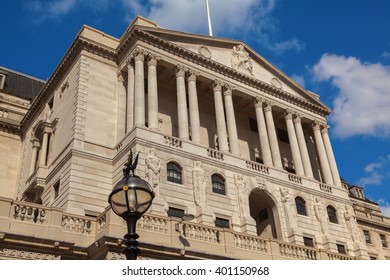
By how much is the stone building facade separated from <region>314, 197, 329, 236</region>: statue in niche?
10cm

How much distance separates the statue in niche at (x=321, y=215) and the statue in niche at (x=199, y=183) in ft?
36.0

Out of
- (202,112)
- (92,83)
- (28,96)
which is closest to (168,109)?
(202,112)

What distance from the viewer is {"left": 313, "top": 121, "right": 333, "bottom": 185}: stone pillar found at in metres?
44.5

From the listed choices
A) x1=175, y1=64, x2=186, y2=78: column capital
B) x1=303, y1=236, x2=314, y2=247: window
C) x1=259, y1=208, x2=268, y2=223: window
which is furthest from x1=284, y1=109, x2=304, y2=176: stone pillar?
Answer: x1=175, y1=64, x2=186, y2=78: column capital

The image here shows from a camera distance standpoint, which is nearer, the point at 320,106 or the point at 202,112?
the point at 202,112

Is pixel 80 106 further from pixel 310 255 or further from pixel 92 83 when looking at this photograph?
pixel 310 255

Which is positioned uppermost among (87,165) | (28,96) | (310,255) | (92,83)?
(28,96)

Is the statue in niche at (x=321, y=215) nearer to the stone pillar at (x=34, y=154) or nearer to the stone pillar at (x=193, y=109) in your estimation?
the stone pillar at (x=193, y=109)

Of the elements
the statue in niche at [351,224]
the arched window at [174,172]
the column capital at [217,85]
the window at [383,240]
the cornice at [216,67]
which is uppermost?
the cornice at [216,67]

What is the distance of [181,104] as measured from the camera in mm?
38312

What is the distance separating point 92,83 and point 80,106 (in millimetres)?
2744

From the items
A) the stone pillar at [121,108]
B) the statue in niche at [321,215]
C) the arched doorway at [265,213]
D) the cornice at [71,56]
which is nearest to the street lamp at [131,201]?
the stone pillar at [121,108]

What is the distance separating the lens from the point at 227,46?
1789 inches

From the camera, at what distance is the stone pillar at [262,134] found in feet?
133
